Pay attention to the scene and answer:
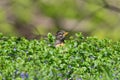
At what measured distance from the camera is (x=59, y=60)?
18.7ft

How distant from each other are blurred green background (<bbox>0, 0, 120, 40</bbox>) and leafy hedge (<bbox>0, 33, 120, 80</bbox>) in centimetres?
50

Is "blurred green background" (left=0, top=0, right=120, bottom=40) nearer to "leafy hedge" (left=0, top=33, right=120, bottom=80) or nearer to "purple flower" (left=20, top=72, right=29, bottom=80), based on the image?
"leafy hedge" (left=0, top=33, right=120, bottom=80)

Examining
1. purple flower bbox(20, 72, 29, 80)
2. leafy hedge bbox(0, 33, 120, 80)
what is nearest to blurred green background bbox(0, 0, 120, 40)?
leafy hedge bbox(0, 33, 120, 80)

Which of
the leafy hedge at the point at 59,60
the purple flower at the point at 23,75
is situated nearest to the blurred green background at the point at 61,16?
the leafy hedge at the point at 59,60

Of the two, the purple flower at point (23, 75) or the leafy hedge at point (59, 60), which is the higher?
the leafy hedge at point (59, 60)

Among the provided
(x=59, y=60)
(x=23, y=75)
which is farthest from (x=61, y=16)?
(x=59, y=60)

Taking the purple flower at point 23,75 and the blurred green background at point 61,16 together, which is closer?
the blurred green background at point 61,16

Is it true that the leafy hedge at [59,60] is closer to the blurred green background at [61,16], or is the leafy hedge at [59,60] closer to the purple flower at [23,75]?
the purple flower at [23,75]

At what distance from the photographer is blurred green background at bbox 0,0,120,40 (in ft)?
13.6

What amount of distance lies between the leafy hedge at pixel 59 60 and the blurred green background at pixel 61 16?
0.50m

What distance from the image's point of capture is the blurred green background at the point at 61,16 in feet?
13.6

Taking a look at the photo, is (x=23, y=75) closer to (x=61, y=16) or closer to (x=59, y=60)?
(x=59, y=60)

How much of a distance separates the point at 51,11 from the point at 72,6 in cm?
19

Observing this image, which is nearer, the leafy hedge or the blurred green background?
the blurred green background
